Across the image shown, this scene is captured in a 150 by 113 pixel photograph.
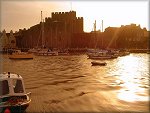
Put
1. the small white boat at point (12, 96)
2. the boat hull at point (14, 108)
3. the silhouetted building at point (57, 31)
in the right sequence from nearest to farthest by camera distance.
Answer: the boat hull at point (14, 108)
the small white boat at point (12, 96)
the silhouetted building at point (57, 31)

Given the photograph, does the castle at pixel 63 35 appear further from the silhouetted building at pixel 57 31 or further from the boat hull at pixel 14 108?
the boat hull at pixel 14 108

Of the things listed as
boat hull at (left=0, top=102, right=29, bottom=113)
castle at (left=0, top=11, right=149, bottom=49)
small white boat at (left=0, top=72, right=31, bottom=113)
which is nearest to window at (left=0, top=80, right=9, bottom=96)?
small white boat at (left=0, top=72, right=31, bottom=113)

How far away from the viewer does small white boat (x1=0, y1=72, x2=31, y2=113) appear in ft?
56.1

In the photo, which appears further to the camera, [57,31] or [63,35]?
[57,31]

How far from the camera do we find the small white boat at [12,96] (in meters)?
17.1

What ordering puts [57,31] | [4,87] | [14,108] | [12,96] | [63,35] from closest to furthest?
[14,108], [12,96], [4,87], [63,35], [57,31]

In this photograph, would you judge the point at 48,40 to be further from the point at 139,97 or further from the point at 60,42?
the point at 139,97

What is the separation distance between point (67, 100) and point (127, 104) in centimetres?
489

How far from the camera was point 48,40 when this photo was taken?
17838cm

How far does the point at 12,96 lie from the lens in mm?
17469

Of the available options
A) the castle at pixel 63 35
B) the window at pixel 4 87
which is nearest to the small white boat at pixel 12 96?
the window at pixel 4 87

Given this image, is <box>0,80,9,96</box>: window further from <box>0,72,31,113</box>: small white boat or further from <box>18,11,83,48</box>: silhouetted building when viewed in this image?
<box>18,11,83,48</box>: silhouetted building

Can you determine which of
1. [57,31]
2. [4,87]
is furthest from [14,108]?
[57,31]

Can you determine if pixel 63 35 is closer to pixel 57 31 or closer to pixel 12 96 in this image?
pixel 57 31
